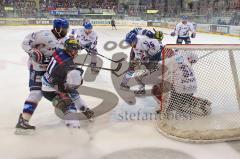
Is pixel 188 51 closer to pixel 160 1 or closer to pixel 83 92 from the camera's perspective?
pixel 83 92

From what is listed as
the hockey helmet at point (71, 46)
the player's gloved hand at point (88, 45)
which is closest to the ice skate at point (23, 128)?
the hockey helmet at point (71, 46)

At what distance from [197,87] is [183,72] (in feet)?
0.89

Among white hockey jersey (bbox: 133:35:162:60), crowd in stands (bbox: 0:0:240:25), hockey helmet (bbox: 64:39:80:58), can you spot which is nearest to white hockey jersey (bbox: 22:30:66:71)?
hockey helmet (bbox: 64:39:80:58)

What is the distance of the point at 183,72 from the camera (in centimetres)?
379

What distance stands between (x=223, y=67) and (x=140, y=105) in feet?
3.99

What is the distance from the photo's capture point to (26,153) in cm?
310

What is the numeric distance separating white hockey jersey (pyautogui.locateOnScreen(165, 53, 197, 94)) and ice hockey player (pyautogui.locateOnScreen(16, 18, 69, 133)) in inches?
46.3

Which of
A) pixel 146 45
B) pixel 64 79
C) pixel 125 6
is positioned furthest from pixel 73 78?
pixel 125 6

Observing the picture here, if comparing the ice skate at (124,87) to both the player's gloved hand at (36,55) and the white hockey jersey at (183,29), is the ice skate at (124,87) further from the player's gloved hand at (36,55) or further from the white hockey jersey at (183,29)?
the white hockey jersey at (183,29)

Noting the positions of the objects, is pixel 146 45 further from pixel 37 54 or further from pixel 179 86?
pixel 37 54

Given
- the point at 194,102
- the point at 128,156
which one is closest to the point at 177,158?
the point at 128,156

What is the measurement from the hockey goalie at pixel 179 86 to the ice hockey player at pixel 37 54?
3.72 feet

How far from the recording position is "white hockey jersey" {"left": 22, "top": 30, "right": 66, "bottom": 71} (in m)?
3.58

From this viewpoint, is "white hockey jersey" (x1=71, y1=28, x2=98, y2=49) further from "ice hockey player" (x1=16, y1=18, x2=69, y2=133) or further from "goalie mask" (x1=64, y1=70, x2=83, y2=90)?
"goalie mask" (x1=64, y1=70, x2=83, y2=90)
